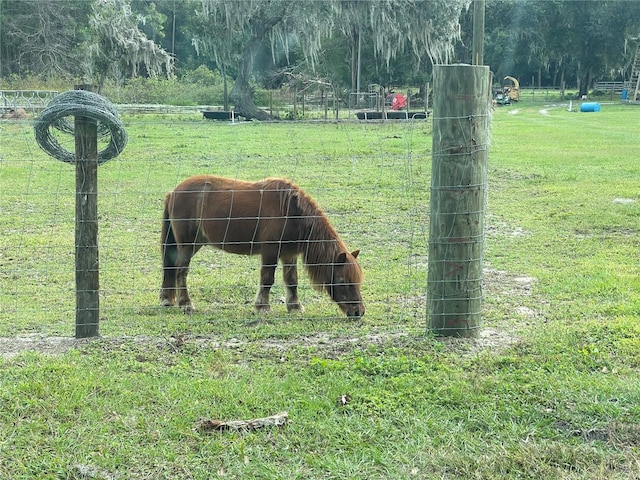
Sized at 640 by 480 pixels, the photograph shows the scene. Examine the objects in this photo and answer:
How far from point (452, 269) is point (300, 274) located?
2.81m

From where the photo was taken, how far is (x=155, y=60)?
36844mm

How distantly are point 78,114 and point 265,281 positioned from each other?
2336mm

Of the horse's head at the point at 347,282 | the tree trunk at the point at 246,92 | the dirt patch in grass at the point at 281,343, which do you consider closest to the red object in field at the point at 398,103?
the tree trunk at the point at 246,92

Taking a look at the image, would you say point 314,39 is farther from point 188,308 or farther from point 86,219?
point 86,219

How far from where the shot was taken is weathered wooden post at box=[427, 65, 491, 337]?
4734mm

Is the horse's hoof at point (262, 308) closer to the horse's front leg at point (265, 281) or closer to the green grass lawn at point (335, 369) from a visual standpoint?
the horse's front leg at point (265, 281)

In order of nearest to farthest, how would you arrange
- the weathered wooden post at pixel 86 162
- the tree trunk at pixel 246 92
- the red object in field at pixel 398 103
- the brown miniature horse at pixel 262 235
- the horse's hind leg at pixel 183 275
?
the weathered wooden post at pixel 86 162 → the brown miniature horse at pixel 262 235 → the horse's hind leg at pixel 183 275 → the tree trunk at pixel 246 92 → the red object in field at pixel 398 103

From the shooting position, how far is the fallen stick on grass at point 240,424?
358 cm

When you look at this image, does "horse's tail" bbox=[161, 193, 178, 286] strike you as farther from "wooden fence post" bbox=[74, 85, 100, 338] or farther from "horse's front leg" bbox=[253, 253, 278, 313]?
"wooden fence post" bbox=[74, 85, 100, 338]

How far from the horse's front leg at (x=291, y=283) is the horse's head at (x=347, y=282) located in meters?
0.53

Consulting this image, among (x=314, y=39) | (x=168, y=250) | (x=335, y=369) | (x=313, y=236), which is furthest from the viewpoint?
(x=314, y=39)

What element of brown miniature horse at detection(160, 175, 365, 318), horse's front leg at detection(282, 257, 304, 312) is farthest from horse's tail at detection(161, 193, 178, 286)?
horse's front leg at detection(282, 257, 304, 312)

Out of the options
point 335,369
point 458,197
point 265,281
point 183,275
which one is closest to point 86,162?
point 183,275

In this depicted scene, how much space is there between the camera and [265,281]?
628cm
